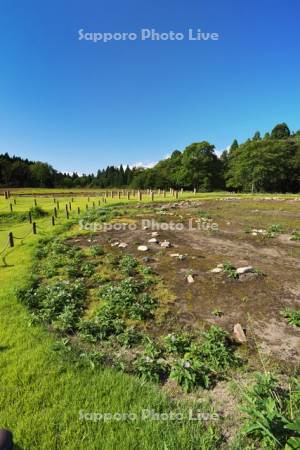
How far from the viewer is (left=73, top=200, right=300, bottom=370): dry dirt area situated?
4.39 m

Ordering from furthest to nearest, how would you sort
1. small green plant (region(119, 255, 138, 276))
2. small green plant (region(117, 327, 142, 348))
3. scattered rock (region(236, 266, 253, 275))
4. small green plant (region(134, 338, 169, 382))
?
small green plant (region(119, 255, 138, 276)), scattered rock (region(236, 266, 253, 275)), small green plant (region(117, 327, 142, 348)), small green plant (region(134, 338, 169, 382))

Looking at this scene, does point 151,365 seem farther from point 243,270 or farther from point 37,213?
point 37,213

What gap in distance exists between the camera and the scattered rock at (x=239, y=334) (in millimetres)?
4082

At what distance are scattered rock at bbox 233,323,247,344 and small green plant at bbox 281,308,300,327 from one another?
94cm

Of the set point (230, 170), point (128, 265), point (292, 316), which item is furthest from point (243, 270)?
point (230, 170)

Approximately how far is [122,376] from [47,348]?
1389 millimetres

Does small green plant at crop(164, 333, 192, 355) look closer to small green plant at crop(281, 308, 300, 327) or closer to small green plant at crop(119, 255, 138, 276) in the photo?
small green plant at crop(281, 308, 300, 327)

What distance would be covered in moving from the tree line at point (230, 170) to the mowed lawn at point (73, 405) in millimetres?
51666

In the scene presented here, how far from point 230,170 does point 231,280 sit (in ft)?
181

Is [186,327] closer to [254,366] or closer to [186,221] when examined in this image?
[254,366]

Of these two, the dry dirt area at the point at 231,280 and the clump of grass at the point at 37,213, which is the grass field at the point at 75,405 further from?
the clump of grass at the point at 37,213

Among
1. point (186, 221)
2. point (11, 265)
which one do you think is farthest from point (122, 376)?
point (186, 221)

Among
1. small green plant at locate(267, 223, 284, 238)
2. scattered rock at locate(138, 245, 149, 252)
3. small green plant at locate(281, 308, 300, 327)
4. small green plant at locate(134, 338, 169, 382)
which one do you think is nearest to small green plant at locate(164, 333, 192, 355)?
small green plant at locate(134, 338, 169, 382)

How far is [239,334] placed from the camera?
4.19 meters
